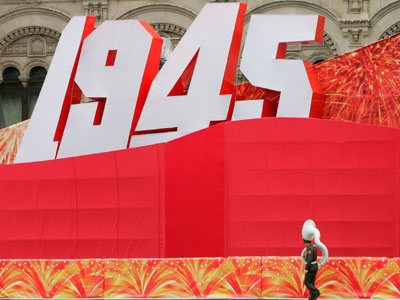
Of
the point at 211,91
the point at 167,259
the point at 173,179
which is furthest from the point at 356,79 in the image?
the point at 167,259

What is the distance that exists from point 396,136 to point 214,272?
535cm

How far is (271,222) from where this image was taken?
20.2 meters

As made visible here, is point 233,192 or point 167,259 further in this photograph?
point 233,192

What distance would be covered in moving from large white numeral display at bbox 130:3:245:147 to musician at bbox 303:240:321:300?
5.11m

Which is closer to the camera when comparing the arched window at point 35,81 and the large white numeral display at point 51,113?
the large white numeral display at point 51,113

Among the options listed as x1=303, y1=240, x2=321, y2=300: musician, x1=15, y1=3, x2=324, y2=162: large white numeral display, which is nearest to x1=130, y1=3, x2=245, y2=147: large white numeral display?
x1=15, y1=3, x2=324, y2=162: large white numeral display

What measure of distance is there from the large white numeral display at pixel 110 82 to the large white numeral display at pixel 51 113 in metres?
0.26

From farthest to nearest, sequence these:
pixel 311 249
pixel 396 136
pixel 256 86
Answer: pixel 256 86, pixel 396 136, pixel 311 249

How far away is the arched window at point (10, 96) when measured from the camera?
41906 millimetres

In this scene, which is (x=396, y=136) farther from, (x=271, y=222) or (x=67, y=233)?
(x=67, y=233)

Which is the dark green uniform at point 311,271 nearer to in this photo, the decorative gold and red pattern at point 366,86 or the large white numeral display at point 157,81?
the large white numeral display at point 157,81

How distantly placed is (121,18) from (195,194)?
69.7 ft

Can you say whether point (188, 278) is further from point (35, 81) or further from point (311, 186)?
point (35, 81)

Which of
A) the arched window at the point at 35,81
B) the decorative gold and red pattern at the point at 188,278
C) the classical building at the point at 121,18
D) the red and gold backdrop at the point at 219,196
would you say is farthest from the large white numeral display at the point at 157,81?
the arched window at the point at 35,81
